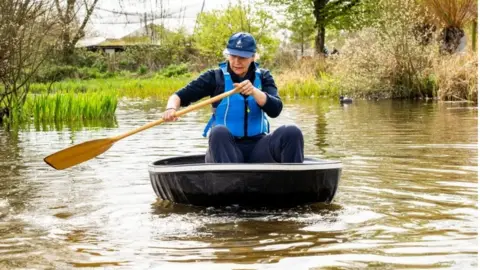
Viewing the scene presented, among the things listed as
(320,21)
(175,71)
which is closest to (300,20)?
(320,21)

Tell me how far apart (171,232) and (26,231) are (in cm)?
83

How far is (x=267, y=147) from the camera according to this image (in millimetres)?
6004

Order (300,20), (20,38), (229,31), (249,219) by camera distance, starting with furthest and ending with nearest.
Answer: (229,31) → (300,20) → (20,38) → (249,219)

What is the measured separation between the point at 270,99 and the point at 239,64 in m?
0.33

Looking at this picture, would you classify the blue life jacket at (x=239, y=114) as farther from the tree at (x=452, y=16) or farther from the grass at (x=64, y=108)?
the tree at (x=452, y=16)

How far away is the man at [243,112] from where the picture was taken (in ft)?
19.3

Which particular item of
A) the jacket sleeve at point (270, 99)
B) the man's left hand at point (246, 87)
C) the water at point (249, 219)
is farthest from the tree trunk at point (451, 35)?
the man's left hand at point (246, 87)

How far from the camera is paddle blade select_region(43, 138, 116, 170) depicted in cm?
660

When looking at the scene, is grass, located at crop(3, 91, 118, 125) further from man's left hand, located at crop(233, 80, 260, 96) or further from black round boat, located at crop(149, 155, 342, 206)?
man's left hand, located at crop(233, 80, 260, 96)

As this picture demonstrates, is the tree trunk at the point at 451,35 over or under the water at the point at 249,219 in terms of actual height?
over

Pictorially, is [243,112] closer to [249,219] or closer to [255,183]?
[255,183]

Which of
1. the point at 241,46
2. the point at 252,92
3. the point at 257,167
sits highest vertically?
the point at 241,46

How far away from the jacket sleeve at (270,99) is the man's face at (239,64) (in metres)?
0.19

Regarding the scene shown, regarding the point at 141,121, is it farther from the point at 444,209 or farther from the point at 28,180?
the point at 444,209
